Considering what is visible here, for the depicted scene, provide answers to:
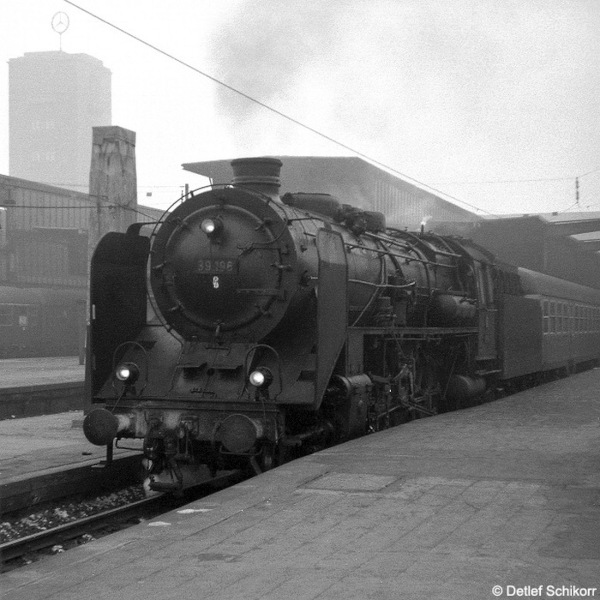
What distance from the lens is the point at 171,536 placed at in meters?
5.37

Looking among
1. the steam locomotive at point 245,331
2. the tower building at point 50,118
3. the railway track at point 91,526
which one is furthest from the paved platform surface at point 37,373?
the tower building at point 50,118

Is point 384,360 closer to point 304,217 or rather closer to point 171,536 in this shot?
point 304,217

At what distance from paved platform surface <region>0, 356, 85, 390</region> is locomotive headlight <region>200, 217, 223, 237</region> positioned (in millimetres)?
8650

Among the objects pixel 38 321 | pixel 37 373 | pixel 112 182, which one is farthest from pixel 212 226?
pixel 38 321

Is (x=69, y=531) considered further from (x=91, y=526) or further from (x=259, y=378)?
(x=259, y=378)

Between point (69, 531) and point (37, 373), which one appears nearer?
point (69, 531)

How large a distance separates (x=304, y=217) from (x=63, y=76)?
139 m

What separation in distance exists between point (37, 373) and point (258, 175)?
46.5ft

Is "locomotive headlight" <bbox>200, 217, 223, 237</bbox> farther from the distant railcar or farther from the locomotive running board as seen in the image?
the distant railcar

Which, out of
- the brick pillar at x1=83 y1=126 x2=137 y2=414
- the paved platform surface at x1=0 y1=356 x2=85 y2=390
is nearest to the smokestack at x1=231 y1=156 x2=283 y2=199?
the brick pillar at x1=83 y1=126 x2=137 y2=414

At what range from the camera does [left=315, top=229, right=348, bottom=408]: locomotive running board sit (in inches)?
329

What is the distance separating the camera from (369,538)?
5.17m

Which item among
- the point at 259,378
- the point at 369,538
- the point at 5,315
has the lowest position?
the point at 369,538

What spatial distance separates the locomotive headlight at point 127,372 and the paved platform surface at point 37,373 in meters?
7.99
